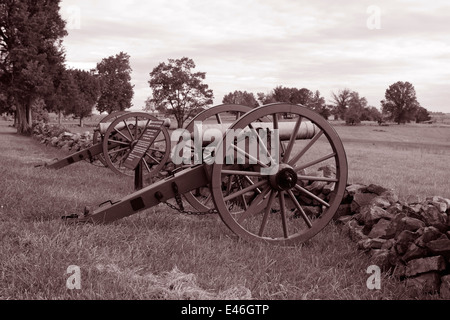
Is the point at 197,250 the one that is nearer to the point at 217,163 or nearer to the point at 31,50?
the point at 217,163

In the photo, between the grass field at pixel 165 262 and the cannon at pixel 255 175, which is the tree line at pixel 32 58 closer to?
the grass field at pixel 165 262

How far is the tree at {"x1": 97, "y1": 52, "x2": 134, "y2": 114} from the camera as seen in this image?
205 feet

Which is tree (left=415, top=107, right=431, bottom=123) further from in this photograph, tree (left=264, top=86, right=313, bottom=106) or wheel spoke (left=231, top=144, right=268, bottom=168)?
wheel spoke (left=231, top=144, right=268, bottom=168)

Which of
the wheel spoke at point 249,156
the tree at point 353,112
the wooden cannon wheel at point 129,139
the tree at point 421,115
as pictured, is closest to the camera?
the wheel spoke at point 249,156

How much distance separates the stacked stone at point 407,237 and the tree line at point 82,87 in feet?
4.90

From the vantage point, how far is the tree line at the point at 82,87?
94.0 ft

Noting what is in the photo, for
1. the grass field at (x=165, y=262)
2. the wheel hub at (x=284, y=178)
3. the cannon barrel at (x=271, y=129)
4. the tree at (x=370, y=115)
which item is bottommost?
the grass field at (x=165, y=262)

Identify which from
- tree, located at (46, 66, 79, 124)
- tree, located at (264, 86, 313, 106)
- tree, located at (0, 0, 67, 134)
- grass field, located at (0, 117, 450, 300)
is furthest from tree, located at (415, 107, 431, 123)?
grass field, located at (0, 117, 450, 300)

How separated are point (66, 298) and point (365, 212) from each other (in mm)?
3364

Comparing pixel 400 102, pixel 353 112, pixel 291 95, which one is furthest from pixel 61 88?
pixel 400 102

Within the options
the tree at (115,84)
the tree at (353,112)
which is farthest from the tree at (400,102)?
the tree at (115,84)

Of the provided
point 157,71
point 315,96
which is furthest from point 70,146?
point 315,96

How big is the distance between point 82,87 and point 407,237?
54.9 metres

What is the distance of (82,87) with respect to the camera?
54.8 m
